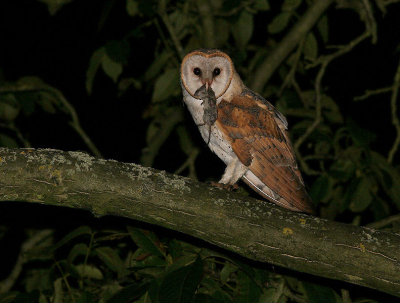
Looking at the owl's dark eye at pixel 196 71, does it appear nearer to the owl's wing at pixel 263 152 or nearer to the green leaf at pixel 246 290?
the owl's wing at pixel 263 152

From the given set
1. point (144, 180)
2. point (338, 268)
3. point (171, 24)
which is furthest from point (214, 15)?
point (338, 268)

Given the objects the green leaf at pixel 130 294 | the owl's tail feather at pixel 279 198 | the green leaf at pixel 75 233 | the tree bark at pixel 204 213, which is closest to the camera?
the tree bark at pixel 204 213

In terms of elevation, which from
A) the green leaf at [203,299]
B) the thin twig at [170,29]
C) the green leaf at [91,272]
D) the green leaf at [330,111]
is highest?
the thin twig at [170,29]

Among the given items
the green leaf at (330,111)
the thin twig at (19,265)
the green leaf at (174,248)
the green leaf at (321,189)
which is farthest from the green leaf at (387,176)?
the thin twig at (19,265)

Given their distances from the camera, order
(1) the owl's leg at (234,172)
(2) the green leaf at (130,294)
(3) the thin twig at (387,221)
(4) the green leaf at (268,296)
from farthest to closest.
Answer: (1) the owl's leg at (234,172) < (3) the thin twig at (387,221) < (4) the green leaf at (268,296) < (2) the green leaf at (130,294)

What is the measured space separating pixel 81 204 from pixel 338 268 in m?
1.17

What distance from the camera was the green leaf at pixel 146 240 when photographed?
2.03 m

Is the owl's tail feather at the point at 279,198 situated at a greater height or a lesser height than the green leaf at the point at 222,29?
lesser

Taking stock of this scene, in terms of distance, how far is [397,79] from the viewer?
147 inches

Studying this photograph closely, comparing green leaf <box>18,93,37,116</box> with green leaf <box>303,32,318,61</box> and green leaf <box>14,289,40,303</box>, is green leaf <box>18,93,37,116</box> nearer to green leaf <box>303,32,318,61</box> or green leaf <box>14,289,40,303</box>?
green leaf <box>14,289,40,303</box>

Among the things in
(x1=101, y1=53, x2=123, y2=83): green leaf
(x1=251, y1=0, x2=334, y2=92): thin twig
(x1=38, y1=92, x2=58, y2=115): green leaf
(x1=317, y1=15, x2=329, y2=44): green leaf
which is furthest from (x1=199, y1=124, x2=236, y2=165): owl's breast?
(x1=317, y1=15, x2=329, y2=44): green leaf

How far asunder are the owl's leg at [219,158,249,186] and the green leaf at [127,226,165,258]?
31.7 inches

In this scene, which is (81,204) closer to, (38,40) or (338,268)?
(338,268)

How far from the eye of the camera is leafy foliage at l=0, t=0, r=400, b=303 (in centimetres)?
200
